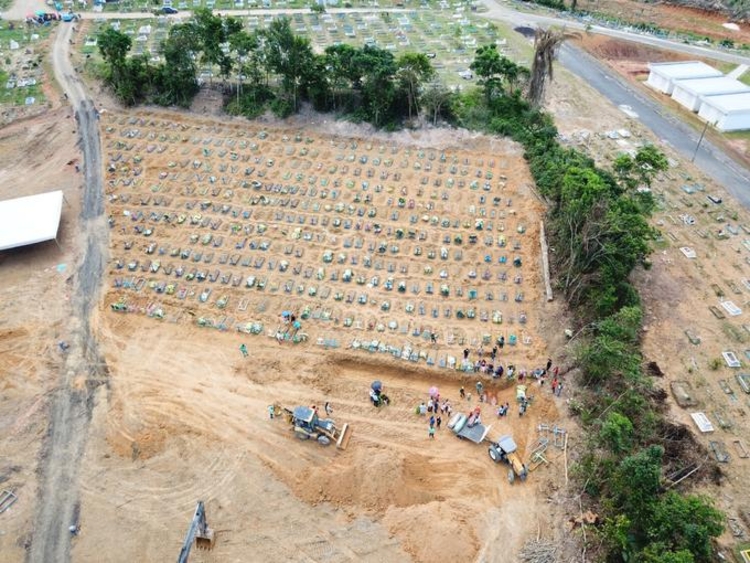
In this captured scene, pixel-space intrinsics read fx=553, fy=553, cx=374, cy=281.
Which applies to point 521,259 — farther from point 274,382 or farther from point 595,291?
point 274,382

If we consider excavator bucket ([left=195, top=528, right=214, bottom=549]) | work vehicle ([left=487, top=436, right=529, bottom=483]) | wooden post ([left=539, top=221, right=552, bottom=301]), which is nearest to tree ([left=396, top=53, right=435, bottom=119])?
wooden post ([left=539, top=221, right=552, bottom=301])

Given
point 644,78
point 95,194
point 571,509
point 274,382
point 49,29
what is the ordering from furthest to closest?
point 49,29 → point 644,78 → point 95,194 → point 274,382 → point 571,509

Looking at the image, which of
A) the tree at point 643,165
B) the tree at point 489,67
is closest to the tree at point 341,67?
the tree at point 489,67

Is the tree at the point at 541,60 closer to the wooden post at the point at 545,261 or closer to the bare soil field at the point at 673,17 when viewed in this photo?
the wooden post at the point at 545,261

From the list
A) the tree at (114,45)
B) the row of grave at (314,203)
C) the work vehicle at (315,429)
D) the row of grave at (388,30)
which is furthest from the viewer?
the row of grave at (388,30)

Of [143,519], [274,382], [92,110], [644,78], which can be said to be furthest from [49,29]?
[644,78]

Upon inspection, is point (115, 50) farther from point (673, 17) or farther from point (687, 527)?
point (673, 17)

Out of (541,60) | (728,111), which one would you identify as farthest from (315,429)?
(728,111)

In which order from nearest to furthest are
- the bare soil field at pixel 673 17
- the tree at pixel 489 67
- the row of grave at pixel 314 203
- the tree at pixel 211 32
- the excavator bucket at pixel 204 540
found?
1. the excavator bucket at pixel 204 540
2. the row of grave at pixel 314 203
3. the tree at pixel 489 67
4. the tree at pixel 211 32
5. the bare soil field at pixel 673 17
